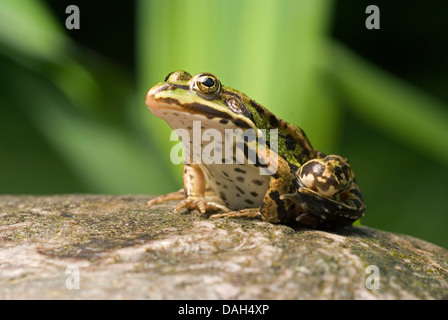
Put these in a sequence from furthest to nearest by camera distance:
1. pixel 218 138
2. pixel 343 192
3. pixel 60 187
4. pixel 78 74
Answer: pixel 60 187 < pixel 78 74 < pixel 343 192 < pixel 218 138

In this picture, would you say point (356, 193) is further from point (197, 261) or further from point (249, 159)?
point (197, 261)

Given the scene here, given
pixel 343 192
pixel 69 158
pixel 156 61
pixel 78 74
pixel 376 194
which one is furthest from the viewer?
pixel 376 194

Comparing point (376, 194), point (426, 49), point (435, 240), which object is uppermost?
point (426, 49)

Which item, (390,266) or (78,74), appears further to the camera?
(78,74)

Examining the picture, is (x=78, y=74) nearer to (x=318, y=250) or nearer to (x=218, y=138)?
(x=218, y=138)

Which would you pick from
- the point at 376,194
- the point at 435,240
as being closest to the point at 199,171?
the point at 376,194

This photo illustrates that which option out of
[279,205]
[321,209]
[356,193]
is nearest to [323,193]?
[321,209]
